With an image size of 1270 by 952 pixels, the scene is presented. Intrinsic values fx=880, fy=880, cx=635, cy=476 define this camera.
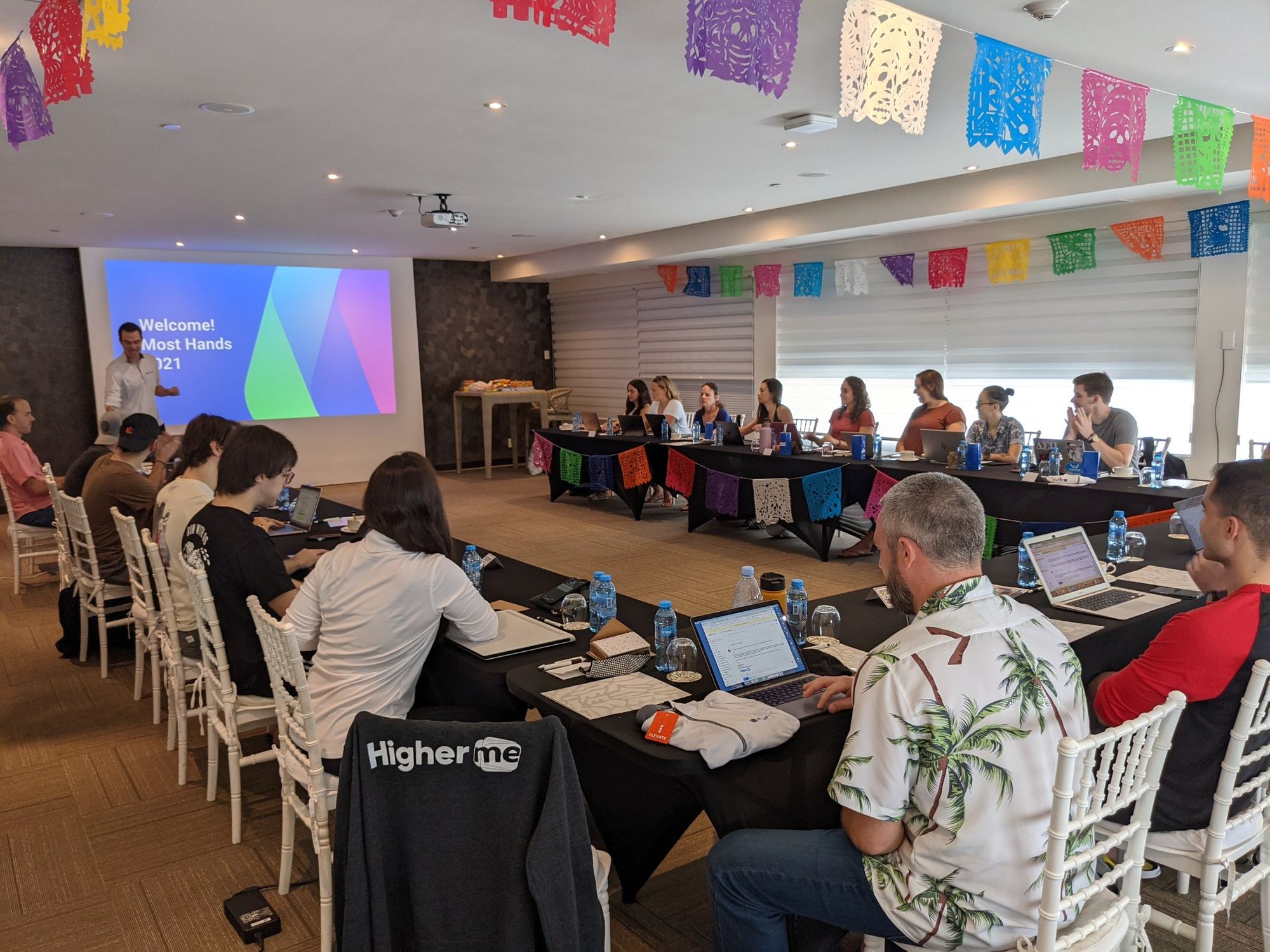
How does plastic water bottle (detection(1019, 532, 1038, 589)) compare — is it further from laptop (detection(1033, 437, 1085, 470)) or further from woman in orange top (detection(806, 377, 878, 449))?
woman in orange top (detection(806, 377, 878, 449))

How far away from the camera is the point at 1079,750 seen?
134cm

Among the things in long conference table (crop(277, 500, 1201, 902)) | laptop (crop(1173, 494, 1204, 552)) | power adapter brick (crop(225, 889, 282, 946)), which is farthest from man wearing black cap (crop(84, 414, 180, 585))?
laptop (crop(1173, 494, 1204, 552))

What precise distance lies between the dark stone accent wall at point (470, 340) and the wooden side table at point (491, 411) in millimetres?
155

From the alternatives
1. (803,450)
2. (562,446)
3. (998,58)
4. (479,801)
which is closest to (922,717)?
(479,801)

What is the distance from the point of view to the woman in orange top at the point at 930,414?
630cm

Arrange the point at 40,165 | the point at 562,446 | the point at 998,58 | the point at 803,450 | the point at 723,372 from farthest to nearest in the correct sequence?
the point at 723,372, the point at 562,446, the point at 803,450, the point at 40,165, the point at 998,58

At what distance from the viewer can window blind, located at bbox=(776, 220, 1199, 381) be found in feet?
21.4

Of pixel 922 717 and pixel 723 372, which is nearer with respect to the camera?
pixel 922 717

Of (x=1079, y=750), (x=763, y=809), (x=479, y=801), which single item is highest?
(x=1079, y=750)

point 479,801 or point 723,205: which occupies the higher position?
point 723,205

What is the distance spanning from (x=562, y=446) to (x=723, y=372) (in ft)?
7.99

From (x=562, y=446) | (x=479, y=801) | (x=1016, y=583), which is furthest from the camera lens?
(x=562, y=446)

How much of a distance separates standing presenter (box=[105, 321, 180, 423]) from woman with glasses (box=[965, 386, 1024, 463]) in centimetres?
697

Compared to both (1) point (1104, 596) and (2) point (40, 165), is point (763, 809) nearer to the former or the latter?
(1) point (1104, 596)
